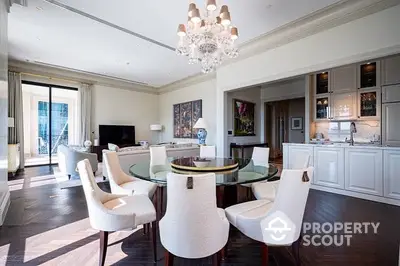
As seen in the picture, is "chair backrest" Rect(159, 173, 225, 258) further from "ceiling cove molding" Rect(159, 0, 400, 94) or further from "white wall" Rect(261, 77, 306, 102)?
"white wall" Rect(261, 77, 306, 102)

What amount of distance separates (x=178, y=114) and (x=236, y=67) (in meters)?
3.69

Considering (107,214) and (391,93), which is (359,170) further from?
(107,214)

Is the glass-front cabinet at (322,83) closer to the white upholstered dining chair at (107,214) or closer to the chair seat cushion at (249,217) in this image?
the chair seat cushion at (249,217)

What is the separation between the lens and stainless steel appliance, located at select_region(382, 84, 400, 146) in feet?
14.8

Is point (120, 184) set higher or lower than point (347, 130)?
lower

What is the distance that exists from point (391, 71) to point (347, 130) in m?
1.54

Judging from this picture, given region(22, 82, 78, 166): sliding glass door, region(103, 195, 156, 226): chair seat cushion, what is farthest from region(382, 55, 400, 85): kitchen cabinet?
region(22, 82, 78, 166): sliding glass door

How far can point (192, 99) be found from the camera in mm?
7754

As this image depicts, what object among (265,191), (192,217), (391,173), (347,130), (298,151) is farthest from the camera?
(347,130)

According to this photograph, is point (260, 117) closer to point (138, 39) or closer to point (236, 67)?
point (236, 67)

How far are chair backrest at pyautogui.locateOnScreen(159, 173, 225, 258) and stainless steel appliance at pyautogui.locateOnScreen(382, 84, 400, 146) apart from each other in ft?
16.9

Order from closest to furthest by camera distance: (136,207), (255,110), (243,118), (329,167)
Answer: (136,207) < (329,167) < (243,118) < (255,110)

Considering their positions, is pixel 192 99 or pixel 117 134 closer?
pixel 192 99

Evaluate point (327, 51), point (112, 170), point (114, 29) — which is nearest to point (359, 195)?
point (327, 51)
